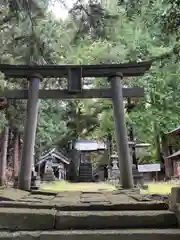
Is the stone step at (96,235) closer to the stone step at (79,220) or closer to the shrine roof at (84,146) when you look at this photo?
the stone step at (79,220)

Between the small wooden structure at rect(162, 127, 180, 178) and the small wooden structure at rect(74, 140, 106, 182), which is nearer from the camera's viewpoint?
the small wooden structure at rect(162, 127, 180, 178)

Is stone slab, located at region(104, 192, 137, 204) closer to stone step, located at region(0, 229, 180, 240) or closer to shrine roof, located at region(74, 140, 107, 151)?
stone step, located at region(0, 229, 180, 240)

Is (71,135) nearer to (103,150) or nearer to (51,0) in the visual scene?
(103,150)

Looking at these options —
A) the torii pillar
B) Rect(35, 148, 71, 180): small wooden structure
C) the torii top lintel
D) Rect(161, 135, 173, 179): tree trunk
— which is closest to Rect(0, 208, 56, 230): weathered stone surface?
the torii pillar

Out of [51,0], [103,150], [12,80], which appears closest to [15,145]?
[12,80]

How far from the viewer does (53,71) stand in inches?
259

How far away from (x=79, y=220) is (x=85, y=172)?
15.9 metres

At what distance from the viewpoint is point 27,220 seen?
2051mm

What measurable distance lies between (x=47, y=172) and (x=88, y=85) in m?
6.60

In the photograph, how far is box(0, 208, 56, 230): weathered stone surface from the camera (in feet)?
6.63

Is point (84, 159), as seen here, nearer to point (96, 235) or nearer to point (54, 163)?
point (54, 163)

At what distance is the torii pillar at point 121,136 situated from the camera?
5609 mm

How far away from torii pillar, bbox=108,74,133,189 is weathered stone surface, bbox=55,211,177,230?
11.4ft

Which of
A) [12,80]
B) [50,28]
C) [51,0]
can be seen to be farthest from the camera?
[12,80]
